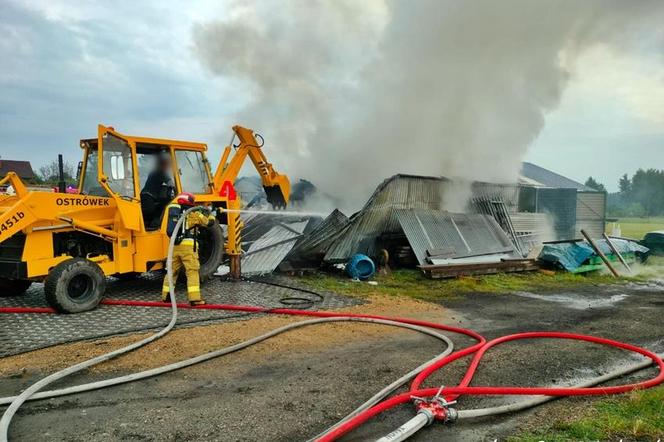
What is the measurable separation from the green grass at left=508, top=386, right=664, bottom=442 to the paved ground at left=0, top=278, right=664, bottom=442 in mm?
189

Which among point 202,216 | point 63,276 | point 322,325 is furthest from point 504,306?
point 63,276

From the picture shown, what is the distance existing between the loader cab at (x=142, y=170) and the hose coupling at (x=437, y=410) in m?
5.09

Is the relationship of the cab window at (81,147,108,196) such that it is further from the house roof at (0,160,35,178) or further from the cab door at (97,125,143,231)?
the house roof at (0,160,35,178)

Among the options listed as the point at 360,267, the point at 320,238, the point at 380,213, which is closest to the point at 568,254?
the point at 380,213

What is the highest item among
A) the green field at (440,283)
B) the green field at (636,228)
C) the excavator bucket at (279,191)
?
the excavator bucket at (279,191)

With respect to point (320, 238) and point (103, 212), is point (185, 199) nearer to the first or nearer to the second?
point (103, 212)

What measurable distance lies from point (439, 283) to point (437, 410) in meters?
6.12

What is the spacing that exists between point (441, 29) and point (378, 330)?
26.8ft

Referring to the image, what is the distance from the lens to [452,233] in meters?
10.8

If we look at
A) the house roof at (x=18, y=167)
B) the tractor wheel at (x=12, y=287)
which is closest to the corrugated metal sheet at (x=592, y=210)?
the tractor wheel at (x=12, y=287)

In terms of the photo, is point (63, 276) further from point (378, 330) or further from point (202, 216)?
point (378, 330)

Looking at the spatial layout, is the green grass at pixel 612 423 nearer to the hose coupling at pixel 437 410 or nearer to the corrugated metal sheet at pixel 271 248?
the hose coupling at pixel 437 410

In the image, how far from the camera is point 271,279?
8.85m

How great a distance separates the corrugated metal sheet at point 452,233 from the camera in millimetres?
10172
